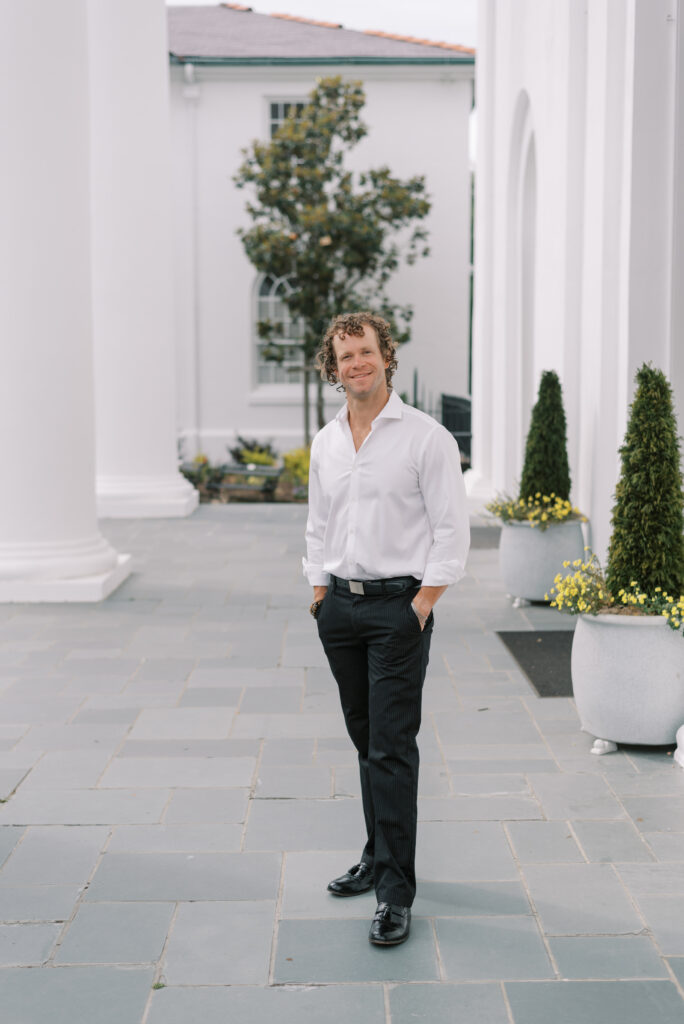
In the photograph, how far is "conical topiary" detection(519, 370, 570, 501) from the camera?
9000mm

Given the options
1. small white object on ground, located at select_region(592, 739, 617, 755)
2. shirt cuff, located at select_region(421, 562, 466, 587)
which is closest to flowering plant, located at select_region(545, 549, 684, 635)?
small white object on ground, located at select_region(592, 739, 617, 755)

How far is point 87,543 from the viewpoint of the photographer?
9.67m

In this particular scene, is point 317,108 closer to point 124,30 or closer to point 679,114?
point 124,30

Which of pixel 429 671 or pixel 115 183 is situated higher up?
pixel 115 183

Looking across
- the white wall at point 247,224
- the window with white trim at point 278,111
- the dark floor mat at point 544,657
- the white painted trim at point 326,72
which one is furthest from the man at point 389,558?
the window with white trim at point 278,111

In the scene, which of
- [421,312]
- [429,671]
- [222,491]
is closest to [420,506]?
[429,671]

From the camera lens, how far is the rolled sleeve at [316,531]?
3906 mm

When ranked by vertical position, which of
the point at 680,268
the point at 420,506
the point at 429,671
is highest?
the point at 680,268

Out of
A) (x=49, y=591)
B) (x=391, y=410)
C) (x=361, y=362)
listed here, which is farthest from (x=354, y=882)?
(x=49, y=591)

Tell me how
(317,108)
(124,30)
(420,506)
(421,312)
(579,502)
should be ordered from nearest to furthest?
(420,506) < (579,502) < (124,30) < (317,108) < (421,312)

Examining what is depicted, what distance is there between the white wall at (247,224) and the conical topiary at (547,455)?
42.6 feet

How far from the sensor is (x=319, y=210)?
19344 millimetres

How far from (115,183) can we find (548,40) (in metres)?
5.82

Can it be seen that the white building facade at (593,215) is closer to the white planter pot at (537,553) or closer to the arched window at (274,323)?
the white planter pot at (537,553)
